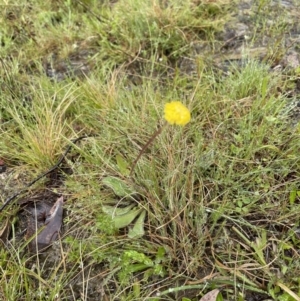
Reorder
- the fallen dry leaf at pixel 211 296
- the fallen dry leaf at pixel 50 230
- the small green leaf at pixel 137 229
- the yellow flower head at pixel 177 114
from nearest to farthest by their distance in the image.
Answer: the yellow flower head at pixel 177 114 < the fallen dry leaf at pixel 211 296 < the small green leaf at pixel 137 229 < the fallen dry leaf at pixel 50 230

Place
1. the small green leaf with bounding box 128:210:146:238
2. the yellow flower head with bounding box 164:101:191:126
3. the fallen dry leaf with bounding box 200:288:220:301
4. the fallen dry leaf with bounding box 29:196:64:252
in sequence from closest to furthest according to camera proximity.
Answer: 1. the yellow flower head with bounding box 164:101:191:126
2. the fallen dry leaf with bounding box 200:288:220:301
3. the small green leaf with bounding box 128:210:146:238
4. the fallen dry leaf with bounding box 29:196:64:252

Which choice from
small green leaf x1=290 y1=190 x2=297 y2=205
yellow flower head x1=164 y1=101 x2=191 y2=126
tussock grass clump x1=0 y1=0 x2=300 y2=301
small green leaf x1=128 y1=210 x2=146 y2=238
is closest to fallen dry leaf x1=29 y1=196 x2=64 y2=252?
tussock grass clump x1=0 y1=0 x2=300 y2=301

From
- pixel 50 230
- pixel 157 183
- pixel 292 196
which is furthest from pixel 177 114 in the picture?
pixel 50 230

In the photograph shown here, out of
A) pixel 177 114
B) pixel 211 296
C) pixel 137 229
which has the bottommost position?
pixel 211 296

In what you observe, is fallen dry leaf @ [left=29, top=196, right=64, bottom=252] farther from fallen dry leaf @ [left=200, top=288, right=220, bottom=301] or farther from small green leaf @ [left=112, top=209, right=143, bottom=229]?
fallen dry leaf @ [left=200, top=288, right=220, bottom=301]

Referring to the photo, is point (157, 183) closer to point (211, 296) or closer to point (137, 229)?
point (137, 229)

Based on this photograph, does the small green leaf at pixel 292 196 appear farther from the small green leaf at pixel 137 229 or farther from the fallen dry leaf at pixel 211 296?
the small green leaf at pixel 137 229

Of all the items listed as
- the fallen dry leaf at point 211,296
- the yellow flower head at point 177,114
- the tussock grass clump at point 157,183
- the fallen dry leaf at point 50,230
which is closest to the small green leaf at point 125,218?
the tussock grass clump at point 157,183

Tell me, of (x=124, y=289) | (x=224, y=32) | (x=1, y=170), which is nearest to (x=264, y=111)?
(x=224, y=32)

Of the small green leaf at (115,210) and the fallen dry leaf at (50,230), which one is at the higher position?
the small green leaf at (115,210)
